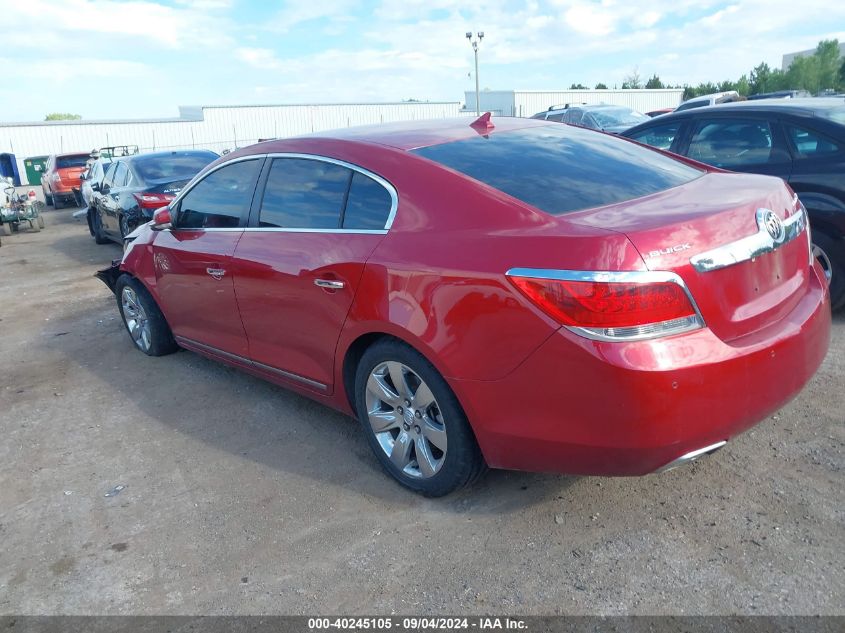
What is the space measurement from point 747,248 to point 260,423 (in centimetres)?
294

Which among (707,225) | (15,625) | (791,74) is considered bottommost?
(15,625)

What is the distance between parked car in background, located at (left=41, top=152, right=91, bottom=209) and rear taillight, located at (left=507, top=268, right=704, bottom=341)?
2286 cm

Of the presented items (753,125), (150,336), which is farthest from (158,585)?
(753,125)

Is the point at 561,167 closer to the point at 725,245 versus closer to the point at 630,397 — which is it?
the point at 725,245

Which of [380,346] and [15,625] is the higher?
[380,346]

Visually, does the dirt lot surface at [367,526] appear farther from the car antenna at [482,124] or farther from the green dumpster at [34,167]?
the green dumpster at [34,167]

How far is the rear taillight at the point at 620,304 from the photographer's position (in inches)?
96.6

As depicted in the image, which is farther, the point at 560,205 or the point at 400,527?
the point at 400,527

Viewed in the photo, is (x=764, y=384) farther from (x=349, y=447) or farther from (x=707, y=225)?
(x=349, y=447)

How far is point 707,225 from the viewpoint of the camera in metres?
2.66

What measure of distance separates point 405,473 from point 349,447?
662mm

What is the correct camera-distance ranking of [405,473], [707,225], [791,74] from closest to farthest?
1. [707,225]
2. [405,473]
3. [791,74]

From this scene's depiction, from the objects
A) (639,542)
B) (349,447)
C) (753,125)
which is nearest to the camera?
(639,542)

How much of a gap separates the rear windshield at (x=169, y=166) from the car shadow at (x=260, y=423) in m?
4.50
